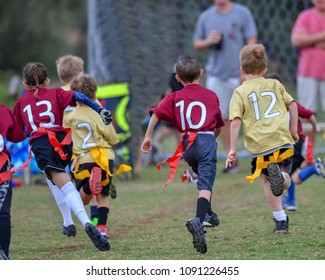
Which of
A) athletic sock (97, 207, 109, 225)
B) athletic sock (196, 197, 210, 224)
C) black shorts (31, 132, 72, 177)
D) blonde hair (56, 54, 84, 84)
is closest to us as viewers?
athletic sock (196, 197, 210, 224)

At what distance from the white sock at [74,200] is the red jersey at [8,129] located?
1.72 ft

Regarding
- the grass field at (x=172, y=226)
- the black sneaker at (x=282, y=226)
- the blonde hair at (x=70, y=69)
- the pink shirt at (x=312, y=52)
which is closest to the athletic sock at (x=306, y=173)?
the grass field at (x=172, y=226)

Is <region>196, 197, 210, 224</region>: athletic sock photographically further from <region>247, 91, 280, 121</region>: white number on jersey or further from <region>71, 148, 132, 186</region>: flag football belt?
<region>71, 148, 132, 186</region>: flag football belt

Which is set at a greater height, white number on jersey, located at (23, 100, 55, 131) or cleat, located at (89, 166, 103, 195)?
white number on jersey, located at (23, 100, 55, 131)

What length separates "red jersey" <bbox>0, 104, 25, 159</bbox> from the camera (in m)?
7.04

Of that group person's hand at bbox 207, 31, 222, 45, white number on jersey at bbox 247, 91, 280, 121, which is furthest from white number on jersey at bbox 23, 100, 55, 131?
person's hand at bbox 207, 31, 222, 45

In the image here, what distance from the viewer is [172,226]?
28.3 ft

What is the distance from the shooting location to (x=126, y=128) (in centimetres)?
1244

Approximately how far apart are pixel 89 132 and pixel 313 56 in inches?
208

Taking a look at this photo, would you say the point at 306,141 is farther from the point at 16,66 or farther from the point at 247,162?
the point at 16,66

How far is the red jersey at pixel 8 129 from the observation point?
7045mm

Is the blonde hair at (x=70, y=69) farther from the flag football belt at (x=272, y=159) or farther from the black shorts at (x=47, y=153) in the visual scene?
the flag football belt at (x=272, y=159)

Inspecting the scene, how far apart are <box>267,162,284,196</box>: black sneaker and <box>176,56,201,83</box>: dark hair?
3.08 ft
